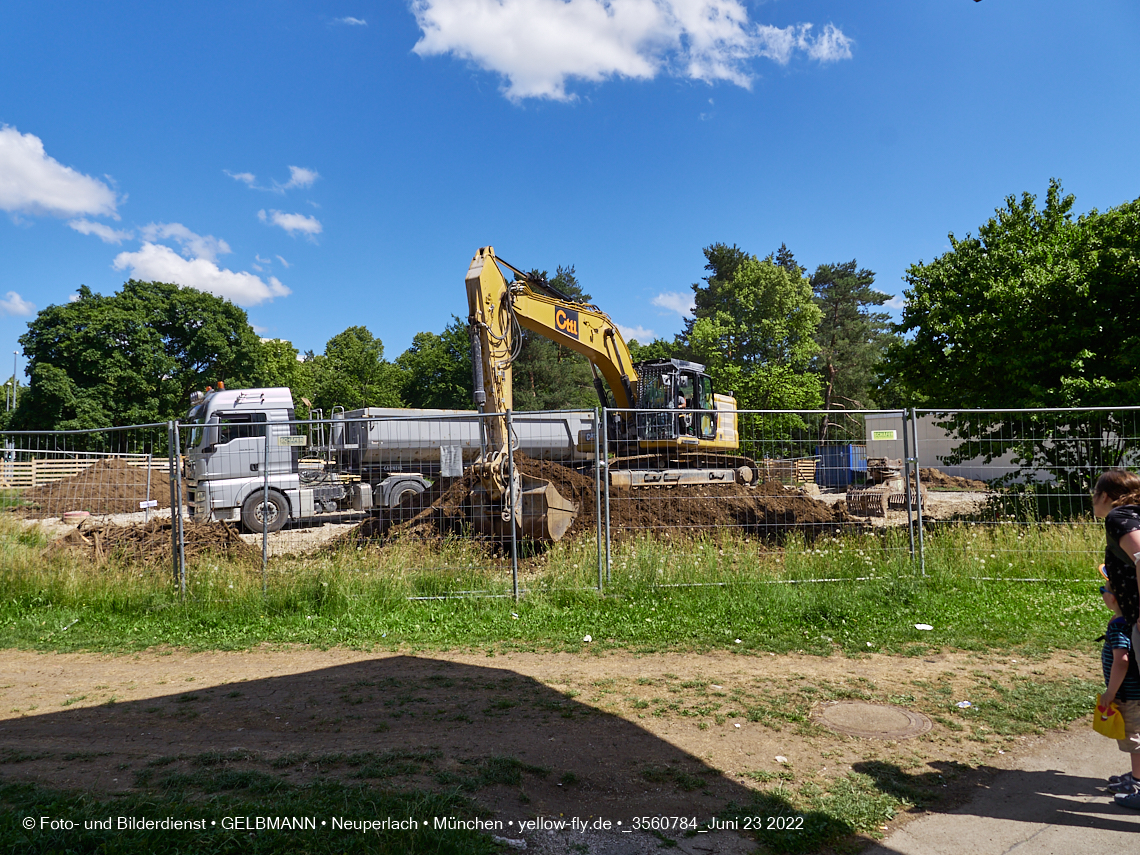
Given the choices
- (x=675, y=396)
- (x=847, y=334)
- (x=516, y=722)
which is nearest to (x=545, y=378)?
(x=847, y=334)

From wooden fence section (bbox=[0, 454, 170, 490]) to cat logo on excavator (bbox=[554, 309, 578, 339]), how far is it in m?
7.02

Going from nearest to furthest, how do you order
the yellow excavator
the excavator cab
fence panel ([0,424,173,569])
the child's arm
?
the child's arm, fence panel ([0,424,173,569]), the yellow excavator, the excavator cab

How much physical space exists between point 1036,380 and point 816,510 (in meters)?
5.51

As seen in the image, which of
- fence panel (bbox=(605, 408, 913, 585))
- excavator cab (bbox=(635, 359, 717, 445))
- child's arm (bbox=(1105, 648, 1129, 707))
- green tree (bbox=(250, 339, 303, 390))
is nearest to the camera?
child's arm (bbox=(1105, 648, 1129, 707))

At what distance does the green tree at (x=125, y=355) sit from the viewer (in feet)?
134

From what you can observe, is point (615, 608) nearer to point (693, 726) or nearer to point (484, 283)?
point (693, 726)

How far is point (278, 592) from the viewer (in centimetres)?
755

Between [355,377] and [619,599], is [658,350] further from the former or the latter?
[619,599]

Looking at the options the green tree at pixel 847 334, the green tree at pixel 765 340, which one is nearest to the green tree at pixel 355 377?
the green tree at pixel 765 340

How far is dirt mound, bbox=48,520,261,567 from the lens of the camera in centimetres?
862

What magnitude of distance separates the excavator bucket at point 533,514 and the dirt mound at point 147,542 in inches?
118

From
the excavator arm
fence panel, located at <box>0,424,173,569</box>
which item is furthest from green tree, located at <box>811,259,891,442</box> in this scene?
fence panel, located at <box>0,424,173,569</box>

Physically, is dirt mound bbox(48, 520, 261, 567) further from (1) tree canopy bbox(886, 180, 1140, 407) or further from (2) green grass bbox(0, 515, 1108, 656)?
(1) tree canopy bbox(886, 180, 1140, 407)

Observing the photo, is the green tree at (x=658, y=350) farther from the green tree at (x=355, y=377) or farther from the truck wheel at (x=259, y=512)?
the truck wheel at (x=259, y=512)
